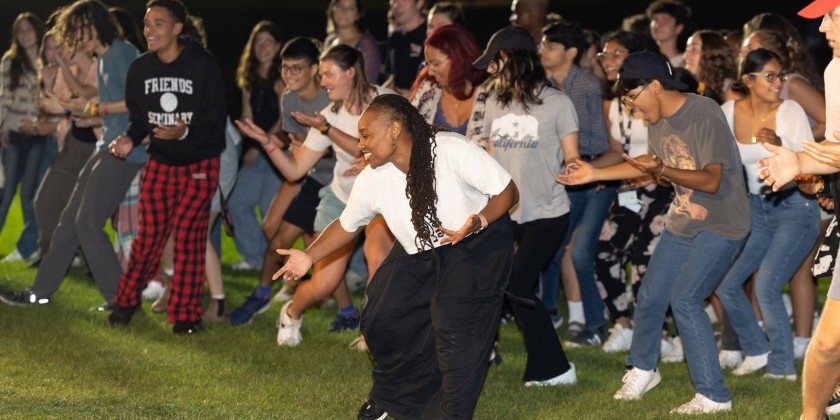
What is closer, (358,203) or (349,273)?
(358,203)

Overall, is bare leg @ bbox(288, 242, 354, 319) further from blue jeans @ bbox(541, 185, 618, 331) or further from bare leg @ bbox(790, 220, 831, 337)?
bare leg @ bbox(790, 220, 831, 337)

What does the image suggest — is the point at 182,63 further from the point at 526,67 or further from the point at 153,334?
the point at 526,67

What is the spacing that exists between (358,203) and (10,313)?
4232 mm

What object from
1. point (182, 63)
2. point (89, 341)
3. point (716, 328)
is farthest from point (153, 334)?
point (716, 328)

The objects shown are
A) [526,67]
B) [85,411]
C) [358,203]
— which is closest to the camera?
[358,203]

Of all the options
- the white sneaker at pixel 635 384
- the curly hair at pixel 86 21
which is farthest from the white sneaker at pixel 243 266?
the white sneaker at pixel 635 384

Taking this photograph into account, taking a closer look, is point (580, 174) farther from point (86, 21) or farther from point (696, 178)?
point (86, 21)

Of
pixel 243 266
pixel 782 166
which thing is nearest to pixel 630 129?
pixel 782 166

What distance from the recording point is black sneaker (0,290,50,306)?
10211mm

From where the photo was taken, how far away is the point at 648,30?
37.6 feet

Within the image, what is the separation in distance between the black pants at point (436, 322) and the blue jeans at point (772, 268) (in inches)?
82.4

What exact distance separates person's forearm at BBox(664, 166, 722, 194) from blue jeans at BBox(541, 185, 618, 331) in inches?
90.0

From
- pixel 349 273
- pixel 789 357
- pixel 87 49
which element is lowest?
pixel 349 273

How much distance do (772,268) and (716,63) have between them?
65.1 inches
